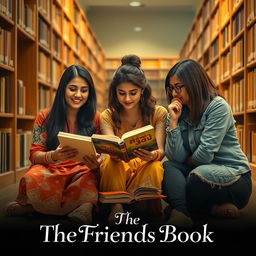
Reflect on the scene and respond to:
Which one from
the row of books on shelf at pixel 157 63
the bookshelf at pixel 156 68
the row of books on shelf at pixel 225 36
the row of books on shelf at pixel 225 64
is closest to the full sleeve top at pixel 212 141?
the row of books on shelf at pixel 225 64

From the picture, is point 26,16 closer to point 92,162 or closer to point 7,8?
point 7,8

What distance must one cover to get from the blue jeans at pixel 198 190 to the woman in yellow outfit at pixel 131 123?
0.19 feet

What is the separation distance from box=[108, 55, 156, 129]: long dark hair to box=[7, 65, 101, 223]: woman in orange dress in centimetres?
11

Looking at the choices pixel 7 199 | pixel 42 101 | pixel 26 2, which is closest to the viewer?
pixel 7 199

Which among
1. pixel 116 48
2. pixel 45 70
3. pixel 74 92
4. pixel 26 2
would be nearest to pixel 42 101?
pixel 45 70

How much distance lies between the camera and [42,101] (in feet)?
12.1

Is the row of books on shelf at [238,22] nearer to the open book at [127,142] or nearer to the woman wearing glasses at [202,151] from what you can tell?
the woman wearing glasses at [202,151]

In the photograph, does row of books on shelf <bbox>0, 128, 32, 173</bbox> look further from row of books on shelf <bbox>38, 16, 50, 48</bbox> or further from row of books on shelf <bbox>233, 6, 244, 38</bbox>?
row of books on shelf <bbox>233, 6, 244, 38</bbox>

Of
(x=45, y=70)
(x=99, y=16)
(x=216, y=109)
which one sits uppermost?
(x=99, y=16)

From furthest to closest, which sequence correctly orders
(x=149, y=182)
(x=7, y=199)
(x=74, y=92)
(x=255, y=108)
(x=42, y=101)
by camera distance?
(x=42, y=101)
(x=255, y=108)
(x=7, y=199)
(x=74, y=92)
(x=149, y=182)

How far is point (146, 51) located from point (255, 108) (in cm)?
642

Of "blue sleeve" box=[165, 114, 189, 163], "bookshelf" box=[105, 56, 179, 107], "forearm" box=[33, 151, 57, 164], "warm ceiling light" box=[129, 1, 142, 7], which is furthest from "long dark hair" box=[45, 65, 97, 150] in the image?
"bookshelf" box=[105, 56, 179, 107]

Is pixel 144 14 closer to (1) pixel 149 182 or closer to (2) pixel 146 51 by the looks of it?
(2) pixel 146 51

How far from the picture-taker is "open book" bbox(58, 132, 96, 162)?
59.1 inches
